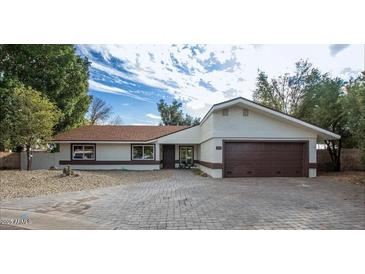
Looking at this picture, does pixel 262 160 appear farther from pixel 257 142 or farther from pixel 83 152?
pixel 83 152

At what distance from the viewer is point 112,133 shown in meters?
18.2

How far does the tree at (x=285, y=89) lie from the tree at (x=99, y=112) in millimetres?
17300

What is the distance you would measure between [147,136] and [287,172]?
10.1 metres

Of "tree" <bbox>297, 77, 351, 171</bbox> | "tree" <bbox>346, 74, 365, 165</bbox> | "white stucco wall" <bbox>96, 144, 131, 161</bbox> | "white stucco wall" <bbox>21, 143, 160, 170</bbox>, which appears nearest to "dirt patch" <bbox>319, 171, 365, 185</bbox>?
"tree" <bbox>346, 74, 365, 165</bbox>

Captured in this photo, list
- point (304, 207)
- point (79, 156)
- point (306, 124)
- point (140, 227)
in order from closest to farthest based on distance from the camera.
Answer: point (140, 227) < point (304, 207) < point (306, 124) < point (79, 156)

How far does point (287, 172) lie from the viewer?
12.6m

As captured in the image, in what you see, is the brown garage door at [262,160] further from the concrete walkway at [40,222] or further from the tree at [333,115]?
the concrete walkway at [40,222]

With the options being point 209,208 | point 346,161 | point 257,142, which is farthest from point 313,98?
point 209,208

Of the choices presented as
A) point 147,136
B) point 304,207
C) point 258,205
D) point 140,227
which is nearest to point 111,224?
point 140,227

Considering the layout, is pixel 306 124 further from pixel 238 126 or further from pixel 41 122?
pixel 41 122

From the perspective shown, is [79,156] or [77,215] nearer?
[77,215]

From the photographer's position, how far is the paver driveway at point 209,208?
4867mm

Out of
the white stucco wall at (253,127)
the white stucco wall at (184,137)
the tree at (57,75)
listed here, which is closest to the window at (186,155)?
the white stucco wall at (184,137)

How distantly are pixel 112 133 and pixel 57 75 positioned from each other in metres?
5.60
